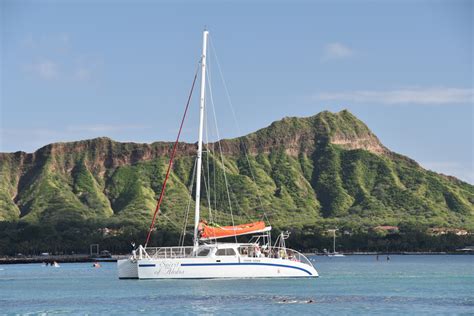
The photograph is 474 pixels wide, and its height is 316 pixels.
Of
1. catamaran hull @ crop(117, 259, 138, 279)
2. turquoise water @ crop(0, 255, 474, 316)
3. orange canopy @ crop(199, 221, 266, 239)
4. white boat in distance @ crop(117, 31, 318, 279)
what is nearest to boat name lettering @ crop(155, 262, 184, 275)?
white boat in distance @ crop(117, 31, 318, 279)

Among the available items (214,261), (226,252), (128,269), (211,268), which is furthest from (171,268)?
(128,269)

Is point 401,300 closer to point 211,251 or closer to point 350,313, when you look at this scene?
point 350,313

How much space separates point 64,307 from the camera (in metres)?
68.3

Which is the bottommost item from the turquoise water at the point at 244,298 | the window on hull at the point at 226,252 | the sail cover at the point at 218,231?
the turquoise water at the point at 244,298

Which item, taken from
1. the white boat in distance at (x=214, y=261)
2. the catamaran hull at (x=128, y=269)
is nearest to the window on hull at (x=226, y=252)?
the white boat in distance at (x=214, y=261)

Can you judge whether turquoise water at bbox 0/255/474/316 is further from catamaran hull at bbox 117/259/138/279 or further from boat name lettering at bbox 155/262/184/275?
boat name lettering at bbox 155/262/184/275

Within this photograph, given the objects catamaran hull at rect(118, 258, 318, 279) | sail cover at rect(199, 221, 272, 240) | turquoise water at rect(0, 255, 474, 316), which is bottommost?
turquoise water at rect(0, 255, 474, 316)

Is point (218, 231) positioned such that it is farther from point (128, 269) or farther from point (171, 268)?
point (128, 269)

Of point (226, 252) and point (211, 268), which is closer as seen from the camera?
point (211, 268)

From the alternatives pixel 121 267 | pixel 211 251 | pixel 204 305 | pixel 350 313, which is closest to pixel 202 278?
pixel 211 251

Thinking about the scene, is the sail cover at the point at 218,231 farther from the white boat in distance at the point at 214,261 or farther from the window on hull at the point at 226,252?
the window on hull at the point at 226,252

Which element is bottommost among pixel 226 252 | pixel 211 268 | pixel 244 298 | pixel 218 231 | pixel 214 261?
pixel 244 298

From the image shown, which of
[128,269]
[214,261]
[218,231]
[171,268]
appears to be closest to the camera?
[214,261]

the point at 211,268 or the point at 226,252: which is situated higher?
the point at 226,252
